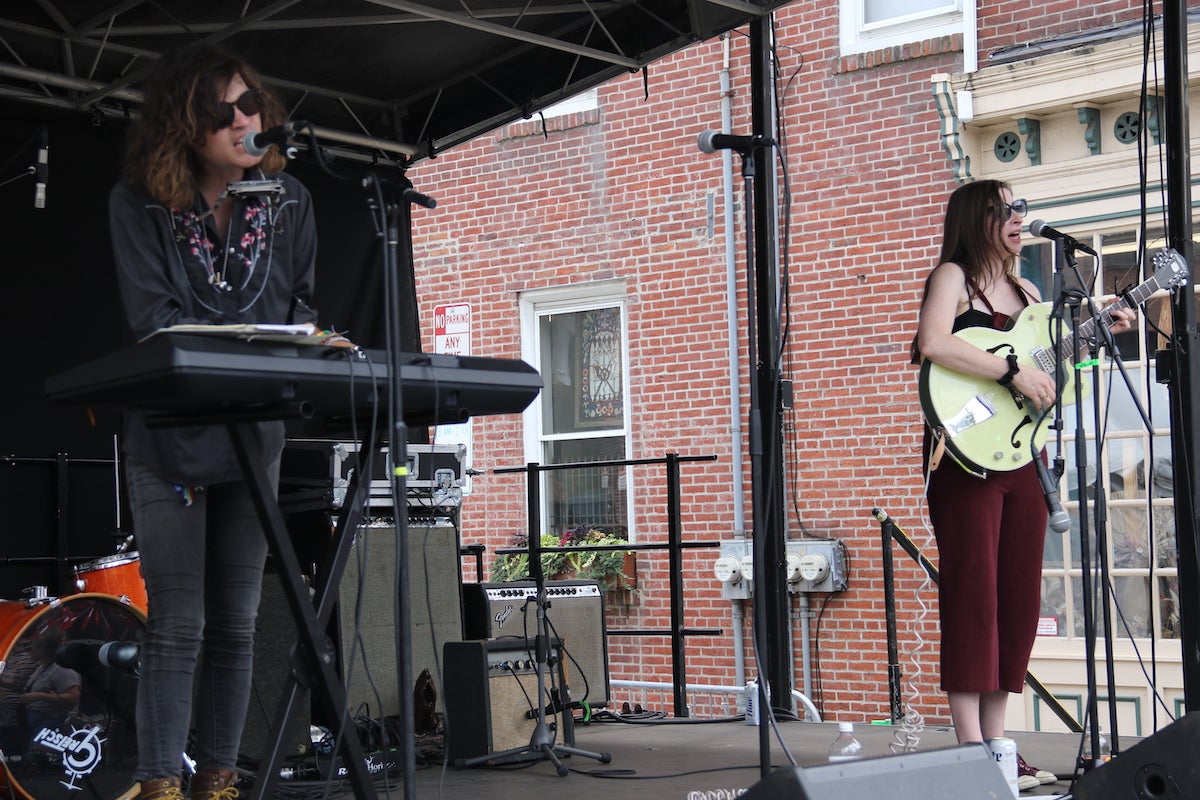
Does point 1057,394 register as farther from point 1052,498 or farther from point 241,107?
point 241,107

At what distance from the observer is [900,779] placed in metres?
2.16

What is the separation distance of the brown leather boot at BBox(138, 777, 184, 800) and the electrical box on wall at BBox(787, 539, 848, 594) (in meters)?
5.74

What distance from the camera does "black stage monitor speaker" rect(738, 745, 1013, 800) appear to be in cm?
202

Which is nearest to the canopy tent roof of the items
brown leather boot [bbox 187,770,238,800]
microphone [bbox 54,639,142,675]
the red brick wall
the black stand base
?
microphone [bbox 54,639,142,675]

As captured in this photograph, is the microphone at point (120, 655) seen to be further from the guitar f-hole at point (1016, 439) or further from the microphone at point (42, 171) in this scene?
the guitar f-hole at point (1016, 439)

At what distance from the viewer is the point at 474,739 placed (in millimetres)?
4219

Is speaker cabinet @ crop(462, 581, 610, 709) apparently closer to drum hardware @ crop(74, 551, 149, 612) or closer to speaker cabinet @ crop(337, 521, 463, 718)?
speaker cabinet @ crop(337, 521, 463, 718)

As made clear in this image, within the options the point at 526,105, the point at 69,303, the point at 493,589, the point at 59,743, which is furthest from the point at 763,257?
the point at 59,743

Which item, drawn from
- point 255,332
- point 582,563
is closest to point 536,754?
point 255,332

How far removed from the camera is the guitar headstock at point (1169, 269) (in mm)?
3793

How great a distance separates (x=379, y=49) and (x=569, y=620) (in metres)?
2.43

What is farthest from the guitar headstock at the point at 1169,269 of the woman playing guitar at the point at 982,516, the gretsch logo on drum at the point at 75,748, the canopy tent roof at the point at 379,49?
the gretsch logo on drum at the point at 75,748

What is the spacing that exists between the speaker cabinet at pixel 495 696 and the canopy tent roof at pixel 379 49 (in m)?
2.27

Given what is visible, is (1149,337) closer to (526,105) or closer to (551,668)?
(526,105)
